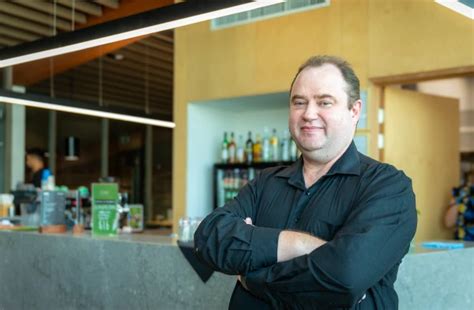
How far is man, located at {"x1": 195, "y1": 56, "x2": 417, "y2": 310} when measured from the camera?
1.38 metres

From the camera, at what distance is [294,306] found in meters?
1.48

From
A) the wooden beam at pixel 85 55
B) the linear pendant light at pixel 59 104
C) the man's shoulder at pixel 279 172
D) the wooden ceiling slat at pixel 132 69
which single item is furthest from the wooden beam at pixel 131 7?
the man's shoulder at pixel 279 172

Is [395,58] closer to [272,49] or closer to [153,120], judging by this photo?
[272,49]

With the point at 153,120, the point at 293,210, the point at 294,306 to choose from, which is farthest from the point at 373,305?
the point at 153,120

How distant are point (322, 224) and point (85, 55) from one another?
25.3 feet

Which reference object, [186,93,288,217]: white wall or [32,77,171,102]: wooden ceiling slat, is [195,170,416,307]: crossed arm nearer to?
[186,93,288,217]: white wall

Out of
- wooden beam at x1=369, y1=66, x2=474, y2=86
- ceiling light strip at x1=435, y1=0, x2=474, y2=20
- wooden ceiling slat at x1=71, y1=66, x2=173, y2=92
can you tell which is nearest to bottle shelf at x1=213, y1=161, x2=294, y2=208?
wooden beam at x1=369, y1=66, x2=474, y2=86

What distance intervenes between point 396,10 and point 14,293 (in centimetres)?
359

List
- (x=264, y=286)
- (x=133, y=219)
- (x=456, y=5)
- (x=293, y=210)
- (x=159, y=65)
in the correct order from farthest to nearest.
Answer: (x=159, y=65) < (x=133, y=219) < (x=456, y=5) < (x=293, y=210) < (x=264, y=286)

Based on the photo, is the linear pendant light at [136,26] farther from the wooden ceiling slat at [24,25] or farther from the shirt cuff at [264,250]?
the wooden ceiling slat at [24,25]

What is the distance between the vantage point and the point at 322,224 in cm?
151

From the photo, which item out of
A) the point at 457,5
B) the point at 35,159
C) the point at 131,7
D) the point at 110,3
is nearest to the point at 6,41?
the point at 35,159

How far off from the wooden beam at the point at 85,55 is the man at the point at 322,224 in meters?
5.48

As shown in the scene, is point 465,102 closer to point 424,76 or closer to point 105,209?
point 424,76
